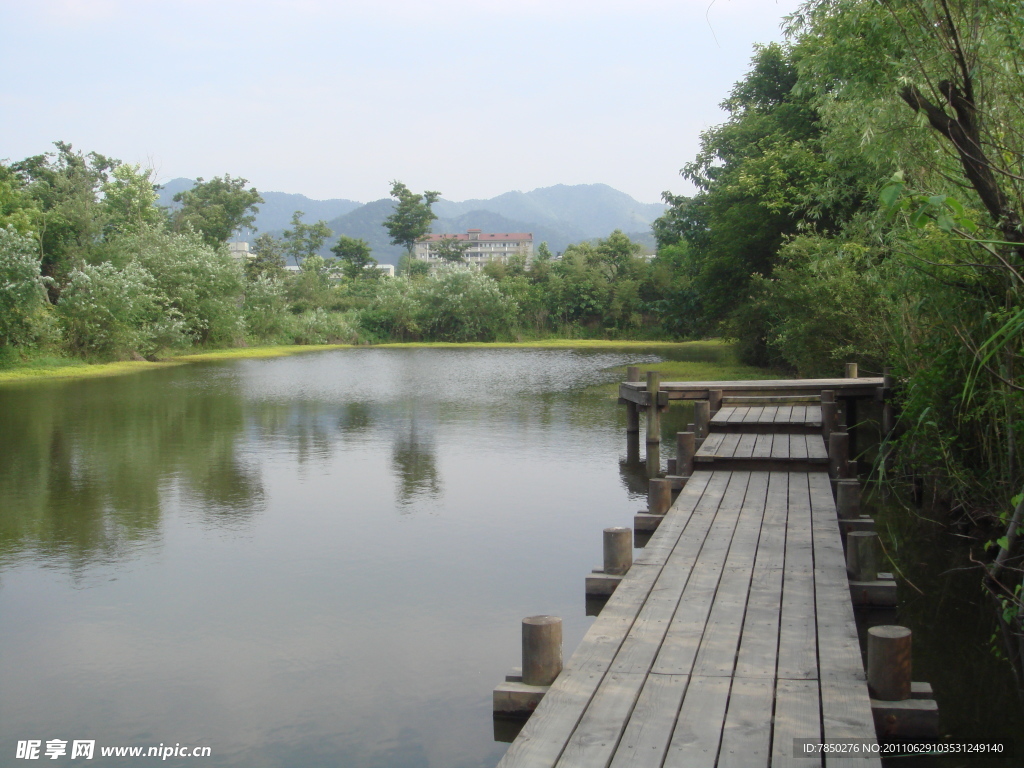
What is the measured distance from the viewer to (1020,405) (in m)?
5.26

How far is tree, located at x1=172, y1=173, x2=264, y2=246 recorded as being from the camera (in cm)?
5891

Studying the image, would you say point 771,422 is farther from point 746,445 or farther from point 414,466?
point 414,466

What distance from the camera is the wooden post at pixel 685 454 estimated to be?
344 inches

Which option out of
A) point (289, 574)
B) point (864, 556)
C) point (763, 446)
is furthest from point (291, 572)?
point (763, 446)

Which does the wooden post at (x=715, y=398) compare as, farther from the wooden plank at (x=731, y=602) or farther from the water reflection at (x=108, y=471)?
the water reflection at (x=108, y=471)

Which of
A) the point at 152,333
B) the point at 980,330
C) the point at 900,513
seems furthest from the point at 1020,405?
the point at 152,333

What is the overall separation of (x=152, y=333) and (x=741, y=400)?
2458 cm

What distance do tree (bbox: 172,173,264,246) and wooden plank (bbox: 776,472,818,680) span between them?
5642cm

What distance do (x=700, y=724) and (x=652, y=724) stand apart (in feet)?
0.61

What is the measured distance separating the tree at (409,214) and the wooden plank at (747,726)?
261 ft

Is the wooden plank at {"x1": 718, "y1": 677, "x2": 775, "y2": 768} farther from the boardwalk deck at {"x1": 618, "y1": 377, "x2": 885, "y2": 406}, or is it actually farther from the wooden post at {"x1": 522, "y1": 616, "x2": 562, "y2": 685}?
the boardwalk deck at {"x1": 618, "y1": 377, "x2": 885, "y2": 406}

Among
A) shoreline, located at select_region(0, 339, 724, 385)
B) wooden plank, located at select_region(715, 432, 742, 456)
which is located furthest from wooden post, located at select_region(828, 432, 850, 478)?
shoreline, located at select_region(0, 339, 724, 385)

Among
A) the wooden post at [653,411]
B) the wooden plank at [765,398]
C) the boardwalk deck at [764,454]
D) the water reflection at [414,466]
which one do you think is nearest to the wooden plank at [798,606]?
the boardwalk deck at [764,454]

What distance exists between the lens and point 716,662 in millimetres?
Answer: 4043
